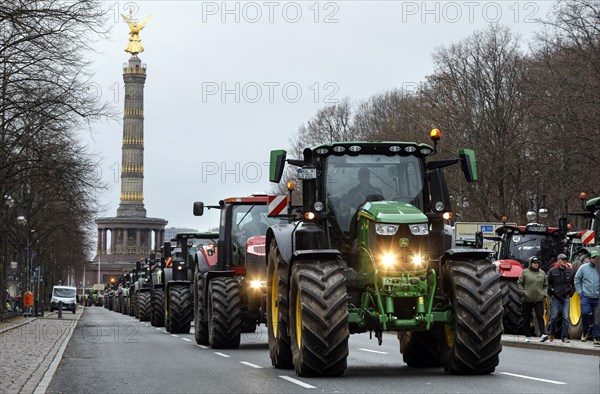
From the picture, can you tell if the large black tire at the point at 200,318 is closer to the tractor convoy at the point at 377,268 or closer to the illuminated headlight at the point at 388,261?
the tractor convoy at the point at 377,268

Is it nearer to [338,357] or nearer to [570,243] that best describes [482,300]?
[338,357]

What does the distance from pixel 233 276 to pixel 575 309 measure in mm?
7360

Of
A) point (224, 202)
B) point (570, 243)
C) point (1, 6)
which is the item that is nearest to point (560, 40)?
point (570, 243)

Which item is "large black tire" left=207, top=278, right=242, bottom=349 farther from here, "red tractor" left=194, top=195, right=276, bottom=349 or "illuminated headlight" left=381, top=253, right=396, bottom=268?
"illuminated headlight" left=381, top=253, right=396, bottom=268

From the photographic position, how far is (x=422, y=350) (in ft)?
57.3

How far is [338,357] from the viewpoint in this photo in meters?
14.9

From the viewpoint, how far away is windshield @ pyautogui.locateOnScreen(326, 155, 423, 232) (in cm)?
1633

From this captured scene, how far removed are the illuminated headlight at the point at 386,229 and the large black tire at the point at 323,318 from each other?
2.25 ft

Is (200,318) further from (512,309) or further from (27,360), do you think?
(512,309)

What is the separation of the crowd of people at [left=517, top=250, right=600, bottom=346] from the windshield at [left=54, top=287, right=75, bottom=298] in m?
68.6

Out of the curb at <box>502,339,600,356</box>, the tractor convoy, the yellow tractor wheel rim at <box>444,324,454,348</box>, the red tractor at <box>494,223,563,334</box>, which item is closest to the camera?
the tractor convoy

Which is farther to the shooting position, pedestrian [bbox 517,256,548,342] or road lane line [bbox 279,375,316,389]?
pedestrian [bbox 517,256,548,342]

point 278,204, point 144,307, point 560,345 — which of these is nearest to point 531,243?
point 560,345

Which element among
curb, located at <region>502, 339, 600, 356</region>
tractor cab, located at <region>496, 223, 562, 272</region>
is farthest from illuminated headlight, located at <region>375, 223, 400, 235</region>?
tractor cab, located at <region>496, 223, 562, 272</region>
